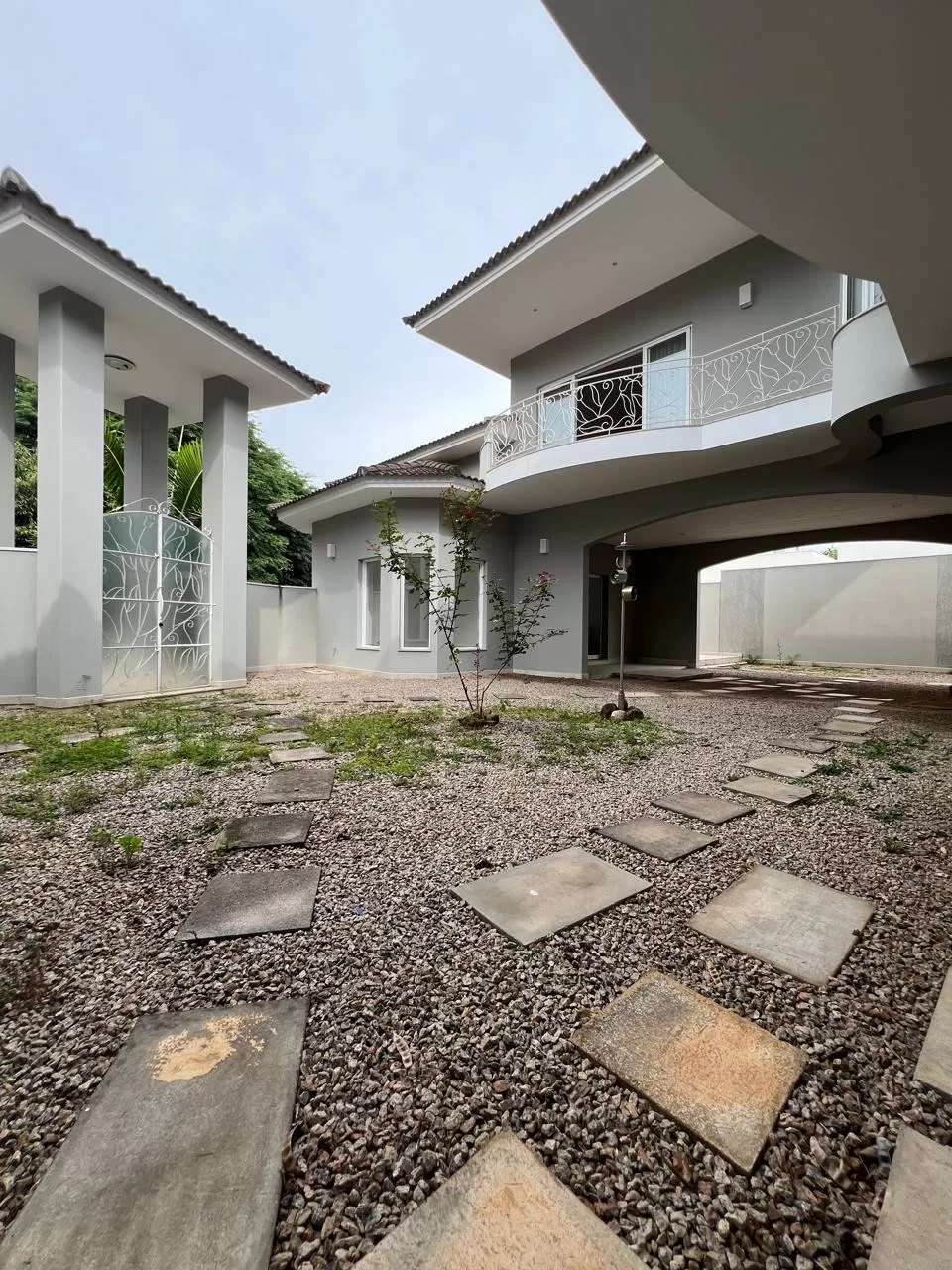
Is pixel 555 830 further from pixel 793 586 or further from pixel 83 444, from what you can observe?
pixel 793 586

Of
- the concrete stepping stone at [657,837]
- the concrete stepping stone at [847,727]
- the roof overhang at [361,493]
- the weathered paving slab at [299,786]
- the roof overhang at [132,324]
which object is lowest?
the concrete stepping stone at [847,727]

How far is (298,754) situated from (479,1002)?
2788mm

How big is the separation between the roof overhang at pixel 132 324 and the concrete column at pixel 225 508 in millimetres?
422

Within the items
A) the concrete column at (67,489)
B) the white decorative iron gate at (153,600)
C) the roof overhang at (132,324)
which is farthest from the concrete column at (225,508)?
the concrete column at (67,489)

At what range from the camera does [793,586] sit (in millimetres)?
14117

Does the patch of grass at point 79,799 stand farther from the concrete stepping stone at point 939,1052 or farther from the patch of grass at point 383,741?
the concrete stepping stone at point 939,1052

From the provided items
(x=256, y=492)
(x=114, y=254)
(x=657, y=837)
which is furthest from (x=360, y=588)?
(x=256, y=492)

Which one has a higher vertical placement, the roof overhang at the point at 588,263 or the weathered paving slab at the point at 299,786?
the roof overhang at the point at 588,263

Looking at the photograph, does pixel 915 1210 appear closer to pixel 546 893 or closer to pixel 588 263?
pixel 546 893

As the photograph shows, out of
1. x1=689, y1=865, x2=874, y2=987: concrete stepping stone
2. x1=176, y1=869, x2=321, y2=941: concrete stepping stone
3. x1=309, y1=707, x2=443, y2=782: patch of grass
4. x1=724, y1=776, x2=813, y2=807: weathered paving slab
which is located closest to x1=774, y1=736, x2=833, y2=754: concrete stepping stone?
x1=724, y1=776, x2=813, y2=807: weathered paving slab

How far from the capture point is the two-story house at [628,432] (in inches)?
239

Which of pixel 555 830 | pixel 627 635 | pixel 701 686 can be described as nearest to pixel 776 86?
pixel 555 830

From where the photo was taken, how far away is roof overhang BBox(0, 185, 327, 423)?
16.4 ft

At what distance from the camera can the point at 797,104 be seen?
1.84 meters
